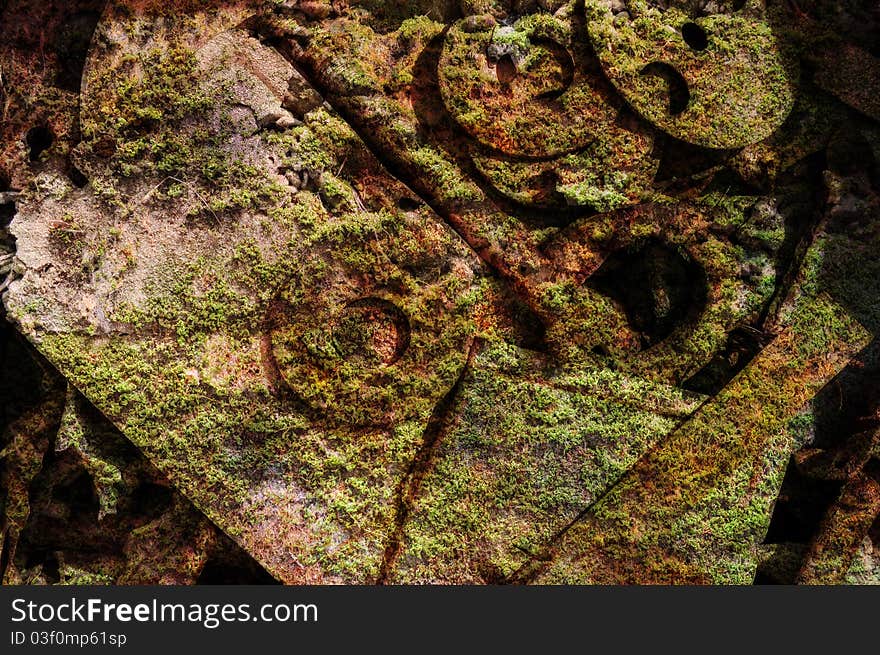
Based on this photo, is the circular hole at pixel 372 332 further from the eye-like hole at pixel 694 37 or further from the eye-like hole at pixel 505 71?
the eye-like hole at pixel 694 37

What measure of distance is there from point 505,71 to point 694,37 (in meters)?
1.07

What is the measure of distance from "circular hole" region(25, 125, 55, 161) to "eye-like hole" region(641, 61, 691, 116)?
2995mm

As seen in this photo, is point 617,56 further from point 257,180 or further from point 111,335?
point 111,335

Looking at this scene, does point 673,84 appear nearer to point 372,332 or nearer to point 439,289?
point 439,289

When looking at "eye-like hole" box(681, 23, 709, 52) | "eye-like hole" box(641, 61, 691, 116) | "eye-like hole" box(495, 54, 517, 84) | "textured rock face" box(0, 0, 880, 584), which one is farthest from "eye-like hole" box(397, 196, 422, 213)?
"eye-like hole" box(681, 23, 709, 52)

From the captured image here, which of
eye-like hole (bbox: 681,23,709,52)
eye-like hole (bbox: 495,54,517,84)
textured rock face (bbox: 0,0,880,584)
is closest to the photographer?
textured rock face (bbox: 0,0,880,584)

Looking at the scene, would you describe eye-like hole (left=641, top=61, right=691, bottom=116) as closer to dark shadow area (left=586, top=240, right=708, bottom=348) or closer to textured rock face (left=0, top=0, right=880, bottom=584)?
textured rock face (left=0, top=0, right=880, bottom=584)

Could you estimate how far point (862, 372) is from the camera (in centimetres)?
411

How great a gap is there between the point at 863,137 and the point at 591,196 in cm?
152

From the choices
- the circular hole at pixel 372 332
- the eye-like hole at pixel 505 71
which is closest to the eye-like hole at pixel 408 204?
the circular hole at pixel 372 332

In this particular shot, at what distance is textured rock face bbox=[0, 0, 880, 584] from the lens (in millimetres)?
3611

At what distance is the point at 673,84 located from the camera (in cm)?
382

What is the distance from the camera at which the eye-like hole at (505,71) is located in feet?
12.3

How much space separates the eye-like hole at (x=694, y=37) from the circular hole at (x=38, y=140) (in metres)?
3.28
